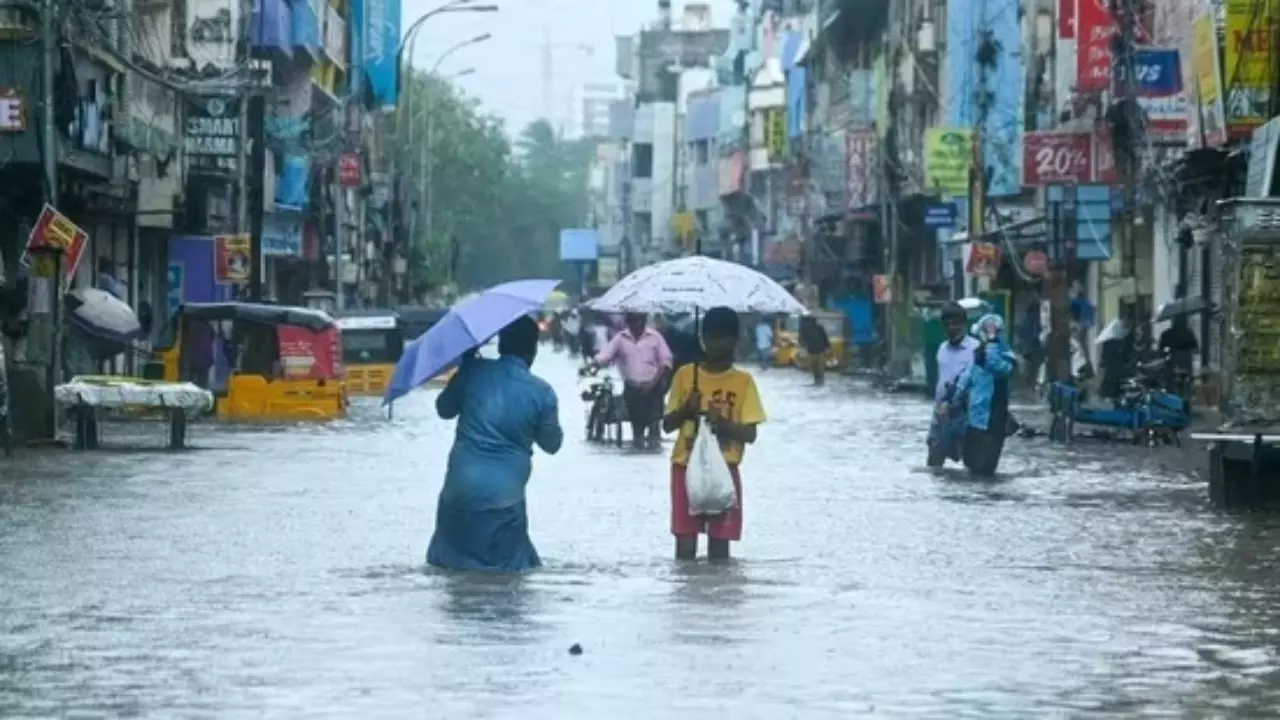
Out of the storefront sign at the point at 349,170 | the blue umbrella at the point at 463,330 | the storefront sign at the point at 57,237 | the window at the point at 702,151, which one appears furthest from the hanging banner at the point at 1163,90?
the window at the point at 702,151

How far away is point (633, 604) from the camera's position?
52.5 ft

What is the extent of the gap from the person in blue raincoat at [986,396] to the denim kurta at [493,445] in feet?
35.9

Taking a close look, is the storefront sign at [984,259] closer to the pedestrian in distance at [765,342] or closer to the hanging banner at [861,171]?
the hanging banner at [861,171]

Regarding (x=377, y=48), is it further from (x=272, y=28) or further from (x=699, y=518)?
(x=699, y=518)

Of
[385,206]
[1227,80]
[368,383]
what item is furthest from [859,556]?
[385,206]

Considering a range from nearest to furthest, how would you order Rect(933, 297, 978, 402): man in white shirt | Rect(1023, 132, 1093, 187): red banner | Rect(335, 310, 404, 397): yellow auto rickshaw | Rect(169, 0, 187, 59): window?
1. Rect(933, 297, 978, 402): man in white shirt
2. Rect(1023, 132, 1093, 187): red banner
3. Rect(335, 310, 404, 397): yellow auto rickshaw
4. Rect(169, 0, 187, 59): window

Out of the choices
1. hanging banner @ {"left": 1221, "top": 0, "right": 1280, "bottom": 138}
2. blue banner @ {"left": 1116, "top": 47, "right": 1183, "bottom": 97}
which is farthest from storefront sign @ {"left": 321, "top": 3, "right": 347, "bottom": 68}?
hanging banner @ {"left": 1221, "top": 0, "right": 1280, "bottom": 138}

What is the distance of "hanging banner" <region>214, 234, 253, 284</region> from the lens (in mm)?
54463

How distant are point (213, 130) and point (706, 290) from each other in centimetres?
3559

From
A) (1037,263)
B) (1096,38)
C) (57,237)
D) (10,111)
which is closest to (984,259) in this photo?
(1037,263)

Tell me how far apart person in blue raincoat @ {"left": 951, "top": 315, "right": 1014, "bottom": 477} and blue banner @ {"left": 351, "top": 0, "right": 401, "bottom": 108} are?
7996cm

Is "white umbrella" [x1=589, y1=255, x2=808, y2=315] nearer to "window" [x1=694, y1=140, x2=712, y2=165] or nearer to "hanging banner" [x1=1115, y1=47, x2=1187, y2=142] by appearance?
"hanging banner" [x1=1115, y1=47, x2=1187, y2=142]

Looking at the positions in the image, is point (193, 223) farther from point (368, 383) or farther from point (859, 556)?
point (859, 556)

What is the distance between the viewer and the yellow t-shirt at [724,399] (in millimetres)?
18016
